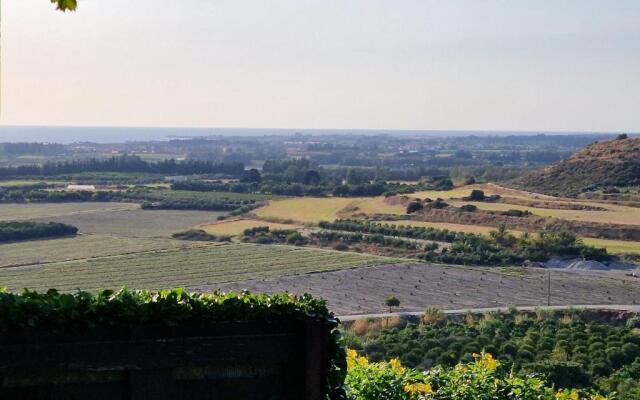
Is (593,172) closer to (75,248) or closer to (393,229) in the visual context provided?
(393,229)

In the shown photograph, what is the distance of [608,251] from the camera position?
56688mm

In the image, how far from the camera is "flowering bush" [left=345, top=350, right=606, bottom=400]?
27.9ft

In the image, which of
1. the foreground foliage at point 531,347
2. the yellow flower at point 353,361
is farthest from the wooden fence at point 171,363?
the foreground foliage at point 531,347

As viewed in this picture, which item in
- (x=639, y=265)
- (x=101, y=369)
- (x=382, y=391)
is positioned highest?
(x=101, y=369)

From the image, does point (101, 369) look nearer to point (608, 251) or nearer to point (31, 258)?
point (31, 258)

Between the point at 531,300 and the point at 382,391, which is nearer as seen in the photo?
the point at 382,391

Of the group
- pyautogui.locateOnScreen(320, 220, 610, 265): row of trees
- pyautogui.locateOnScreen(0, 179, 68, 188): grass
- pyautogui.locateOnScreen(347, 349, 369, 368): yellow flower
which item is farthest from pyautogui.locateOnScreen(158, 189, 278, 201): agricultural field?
pyautogui.locateOnScreen(347, 349, 369, 368): yellow flower

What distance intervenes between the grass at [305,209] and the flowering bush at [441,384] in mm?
62238

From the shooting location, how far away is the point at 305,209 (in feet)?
260

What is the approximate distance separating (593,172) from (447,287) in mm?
40192

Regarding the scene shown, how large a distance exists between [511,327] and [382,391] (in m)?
24.4

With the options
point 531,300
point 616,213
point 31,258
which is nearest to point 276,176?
Answer: point 616,213

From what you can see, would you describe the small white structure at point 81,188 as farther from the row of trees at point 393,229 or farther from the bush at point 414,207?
the bush at point 414,207

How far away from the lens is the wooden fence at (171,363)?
6473 mm
